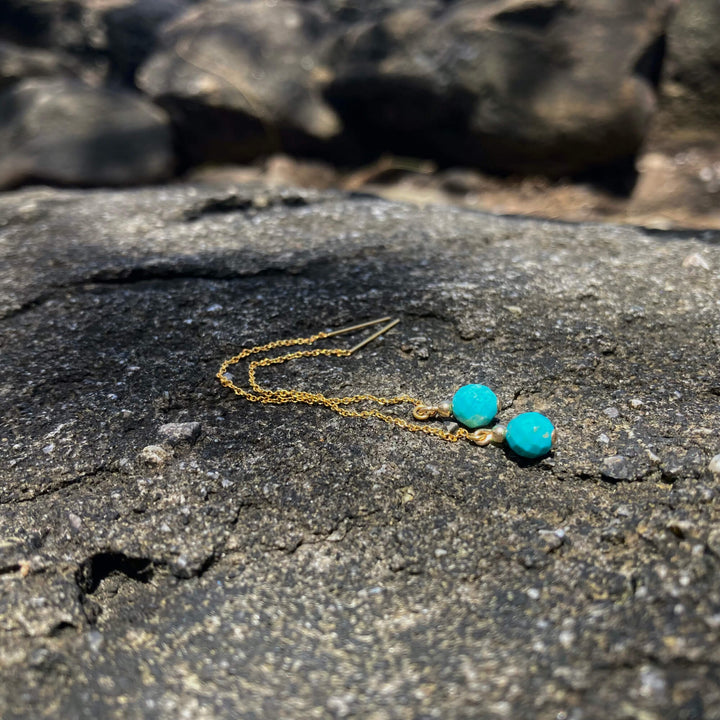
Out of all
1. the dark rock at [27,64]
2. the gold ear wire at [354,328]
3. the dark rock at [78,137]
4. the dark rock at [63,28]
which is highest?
the dark rock at [63,28]

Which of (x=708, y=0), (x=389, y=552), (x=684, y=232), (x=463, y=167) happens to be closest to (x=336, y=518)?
(x=389, y=552)

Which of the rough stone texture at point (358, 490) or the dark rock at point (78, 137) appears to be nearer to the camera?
the rough stone texture at point (358, 490)

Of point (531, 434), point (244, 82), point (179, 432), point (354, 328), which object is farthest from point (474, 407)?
point (244, 82)

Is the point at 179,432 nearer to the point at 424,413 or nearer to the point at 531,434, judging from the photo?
the point at 424,413

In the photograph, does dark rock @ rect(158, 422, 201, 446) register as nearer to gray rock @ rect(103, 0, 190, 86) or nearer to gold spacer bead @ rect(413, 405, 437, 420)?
gold spacer bead @ rect(413, 405, 437, 420)

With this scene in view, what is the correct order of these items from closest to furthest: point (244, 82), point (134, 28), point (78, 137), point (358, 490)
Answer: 1. point (358, 490)
2. point (78, 137)
3. point (244, 82)
4. point (134, 28)

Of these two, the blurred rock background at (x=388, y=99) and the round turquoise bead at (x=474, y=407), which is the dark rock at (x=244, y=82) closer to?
the blurred rock background at (x=388, y=99)

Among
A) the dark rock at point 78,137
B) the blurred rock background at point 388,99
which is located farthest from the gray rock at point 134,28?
the dark rock at point 78,137
